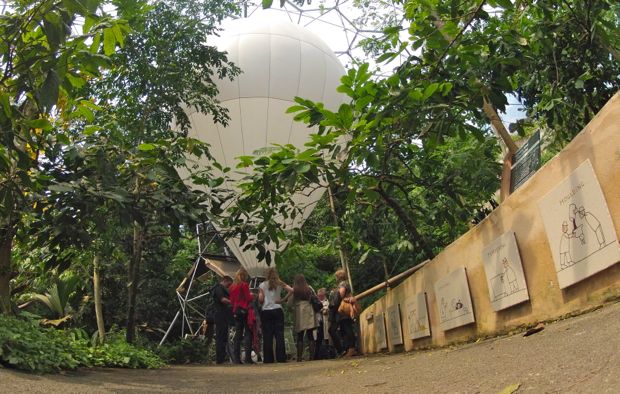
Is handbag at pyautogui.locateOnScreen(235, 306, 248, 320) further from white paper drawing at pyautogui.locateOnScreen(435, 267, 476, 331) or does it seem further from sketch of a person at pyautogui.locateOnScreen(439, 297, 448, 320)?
sketch of a person at pyautogui.locateOnScreen(439, 297, 448, 320)

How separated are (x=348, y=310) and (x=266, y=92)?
343 inches

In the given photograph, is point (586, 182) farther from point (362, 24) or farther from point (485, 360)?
point (362, 24)

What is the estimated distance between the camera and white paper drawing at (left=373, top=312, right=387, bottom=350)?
10.1 metres

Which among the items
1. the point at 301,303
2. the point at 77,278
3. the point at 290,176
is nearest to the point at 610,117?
the point at 290,176

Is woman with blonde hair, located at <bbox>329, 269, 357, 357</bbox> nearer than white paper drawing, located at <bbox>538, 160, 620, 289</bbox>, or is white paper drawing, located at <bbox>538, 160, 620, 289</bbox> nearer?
white paper drawing, located at <bbox>538, 160, 620, 289</bbox>

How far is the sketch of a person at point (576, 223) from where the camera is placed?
4.28 m

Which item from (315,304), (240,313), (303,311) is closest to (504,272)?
(315,304)

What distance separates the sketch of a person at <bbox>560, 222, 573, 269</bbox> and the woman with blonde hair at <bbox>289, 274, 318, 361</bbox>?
707cm

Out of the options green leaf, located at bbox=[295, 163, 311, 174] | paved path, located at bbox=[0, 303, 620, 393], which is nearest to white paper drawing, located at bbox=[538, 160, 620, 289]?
paved path, located at bbox=[0, 303, 620, 393]

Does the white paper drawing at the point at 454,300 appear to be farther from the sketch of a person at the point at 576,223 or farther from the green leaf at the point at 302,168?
the green leaf at the point at 302,168

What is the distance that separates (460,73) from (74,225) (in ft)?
13.0

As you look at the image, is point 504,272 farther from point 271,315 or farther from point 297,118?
point 271,315

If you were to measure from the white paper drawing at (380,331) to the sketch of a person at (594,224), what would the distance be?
618cm

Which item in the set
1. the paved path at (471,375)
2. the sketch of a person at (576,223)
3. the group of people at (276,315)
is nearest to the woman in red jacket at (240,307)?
the group of people at (276,315)
